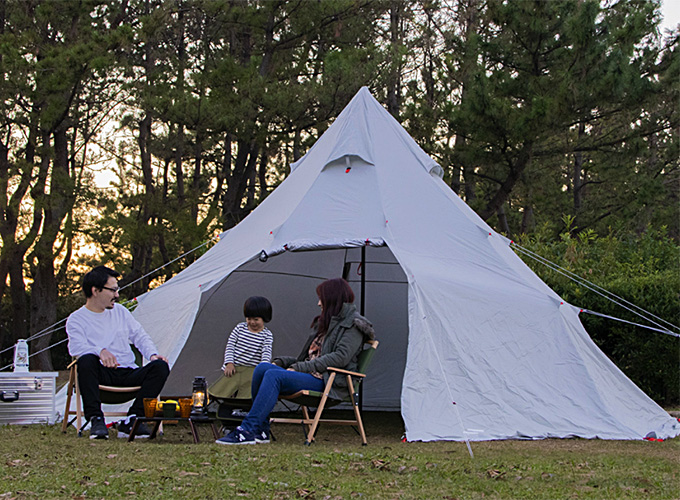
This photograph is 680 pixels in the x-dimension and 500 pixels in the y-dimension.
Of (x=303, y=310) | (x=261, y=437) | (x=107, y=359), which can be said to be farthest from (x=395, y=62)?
(x=261, y=437)

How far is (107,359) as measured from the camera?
460 cm

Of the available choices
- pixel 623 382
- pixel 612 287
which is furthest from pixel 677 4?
pixel 623 382

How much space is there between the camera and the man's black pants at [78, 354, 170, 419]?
14.6ft

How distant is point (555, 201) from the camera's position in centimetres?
1655

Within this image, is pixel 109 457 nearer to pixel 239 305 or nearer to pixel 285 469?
pixel 285 469

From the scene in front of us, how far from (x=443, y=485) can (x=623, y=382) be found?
253 centimetres

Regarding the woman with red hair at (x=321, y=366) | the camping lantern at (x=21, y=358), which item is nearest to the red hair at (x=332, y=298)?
the woman with red hair at (x=321, y=366)

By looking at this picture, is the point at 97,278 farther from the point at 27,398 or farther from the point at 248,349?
the point at 27,398

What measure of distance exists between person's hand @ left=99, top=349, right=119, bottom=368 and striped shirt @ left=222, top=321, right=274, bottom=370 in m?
0.75

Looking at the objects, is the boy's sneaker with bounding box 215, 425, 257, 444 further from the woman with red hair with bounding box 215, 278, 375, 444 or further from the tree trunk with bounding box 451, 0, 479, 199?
the tree trunk with bounding box 451, 0, 479, 199

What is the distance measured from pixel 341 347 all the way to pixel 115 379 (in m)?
1.30

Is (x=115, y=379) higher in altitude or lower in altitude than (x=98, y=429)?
higher

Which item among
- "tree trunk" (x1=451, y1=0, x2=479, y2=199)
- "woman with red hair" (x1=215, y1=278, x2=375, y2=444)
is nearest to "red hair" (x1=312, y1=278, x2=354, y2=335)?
"woman with red hair" (x1=215, y1=278, x2=375, y2=444)

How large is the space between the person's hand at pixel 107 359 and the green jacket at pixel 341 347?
1015 mm
